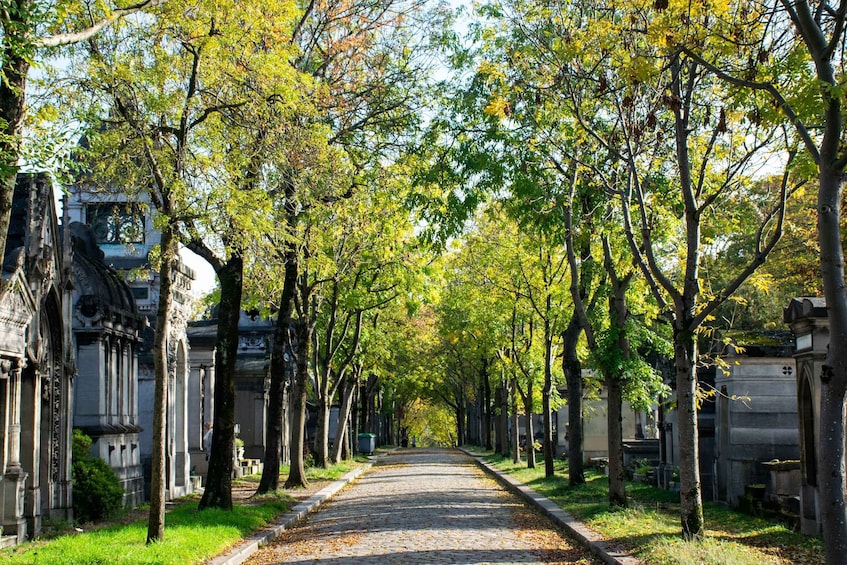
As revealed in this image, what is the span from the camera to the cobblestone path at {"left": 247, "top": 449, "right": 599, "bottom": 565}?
13719 millimetres

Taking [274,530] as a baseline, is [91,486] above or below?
above

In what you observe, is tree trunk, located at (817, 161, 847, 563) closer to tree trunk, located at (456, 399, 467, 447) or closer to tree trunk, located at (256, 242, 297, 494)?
tree trunk, located at (256, 242, 297, 494)

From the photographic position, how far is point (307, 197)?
1758 cm

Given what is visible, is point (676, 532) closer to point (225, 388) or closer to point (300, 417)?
point (225, 388)

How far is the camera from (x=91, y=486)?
1783 cm

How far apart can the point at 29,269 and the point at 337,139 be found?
A: 7.39m

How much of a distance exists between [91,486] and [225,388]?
114 inches

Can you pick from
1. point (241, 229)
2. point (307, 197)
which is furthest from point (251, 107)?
point (307, 197)

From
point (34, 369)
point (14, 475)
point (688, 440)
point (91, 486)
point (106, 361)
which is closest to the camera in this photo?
point (688, 440)

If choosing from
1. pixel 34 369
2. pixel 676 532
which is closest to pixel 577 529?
pixel 676 532

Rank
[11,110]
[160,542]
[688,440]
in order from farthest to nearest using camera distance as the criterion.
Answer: [688,440], [160,542], [11,110]

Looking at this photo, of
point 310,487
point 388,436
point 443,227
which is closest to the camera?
point 443,227

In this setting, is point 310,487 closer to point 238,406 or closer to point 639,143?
point 238,406

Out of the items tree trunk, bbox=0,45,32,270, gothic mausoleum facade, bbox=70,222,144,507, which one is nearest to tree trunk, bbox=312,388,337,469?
gothic mausoleum facade, bbox=70,222,144,507
